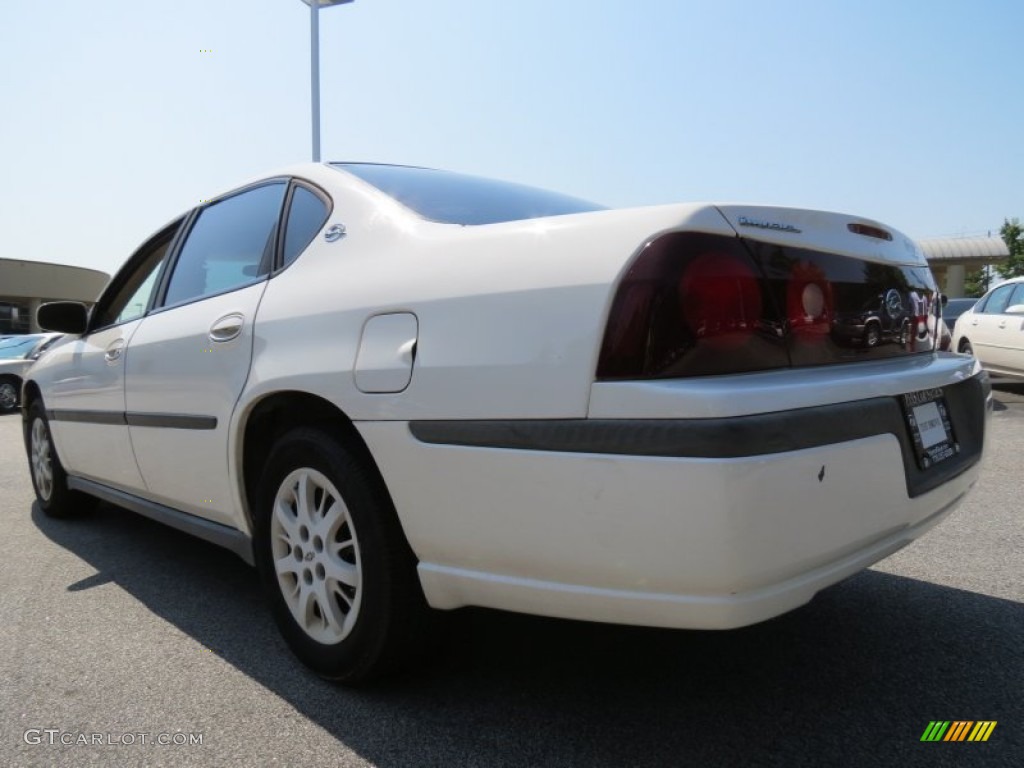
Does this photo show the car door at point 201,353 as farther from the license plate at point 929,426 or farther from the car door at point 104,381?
the license plate at point 929,426

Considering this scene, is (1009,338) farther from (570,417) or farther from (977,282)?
(977,282)

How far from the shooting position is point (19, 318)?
40.8 meters

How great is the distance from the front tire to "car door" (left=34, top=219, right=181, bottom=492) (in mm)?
1218

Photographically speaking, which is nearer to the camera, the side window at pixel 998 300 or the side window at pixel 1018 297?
the side window at pixel 1018 297

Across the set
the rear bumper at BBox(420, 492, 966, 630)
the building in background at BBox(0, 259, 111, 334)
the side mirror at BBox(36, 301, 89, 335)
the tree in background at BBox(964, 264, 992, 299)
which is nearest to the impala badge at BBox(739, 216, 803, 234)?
the rear bumper at BBox(420, 492, 966, 630)

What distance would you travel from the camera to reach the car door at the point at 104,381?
3376 millimetres

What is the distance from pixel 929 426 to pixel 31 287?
48.8m

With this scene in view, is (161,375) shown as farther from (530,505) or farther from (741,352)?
(741,352)

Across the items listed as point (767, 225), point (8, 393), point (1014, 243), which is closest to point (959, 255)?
point (1014, 243)

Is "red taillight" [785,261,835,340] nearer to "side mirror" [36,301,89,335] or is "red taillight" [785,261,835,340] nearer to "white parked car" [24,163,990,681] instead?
"white parked car" [24,163,990,681]

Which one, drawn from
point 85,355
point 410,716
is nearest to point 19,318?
point 85,355

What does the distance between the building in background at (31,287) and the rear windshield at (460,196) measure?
41.4m

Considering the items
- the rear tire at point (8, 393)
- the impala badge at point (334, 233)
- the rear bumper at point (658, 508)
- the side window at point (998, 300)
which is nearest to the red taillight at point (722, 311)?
the rear bumper at point (658, 508)

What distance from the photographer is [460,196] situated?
8.45ft
